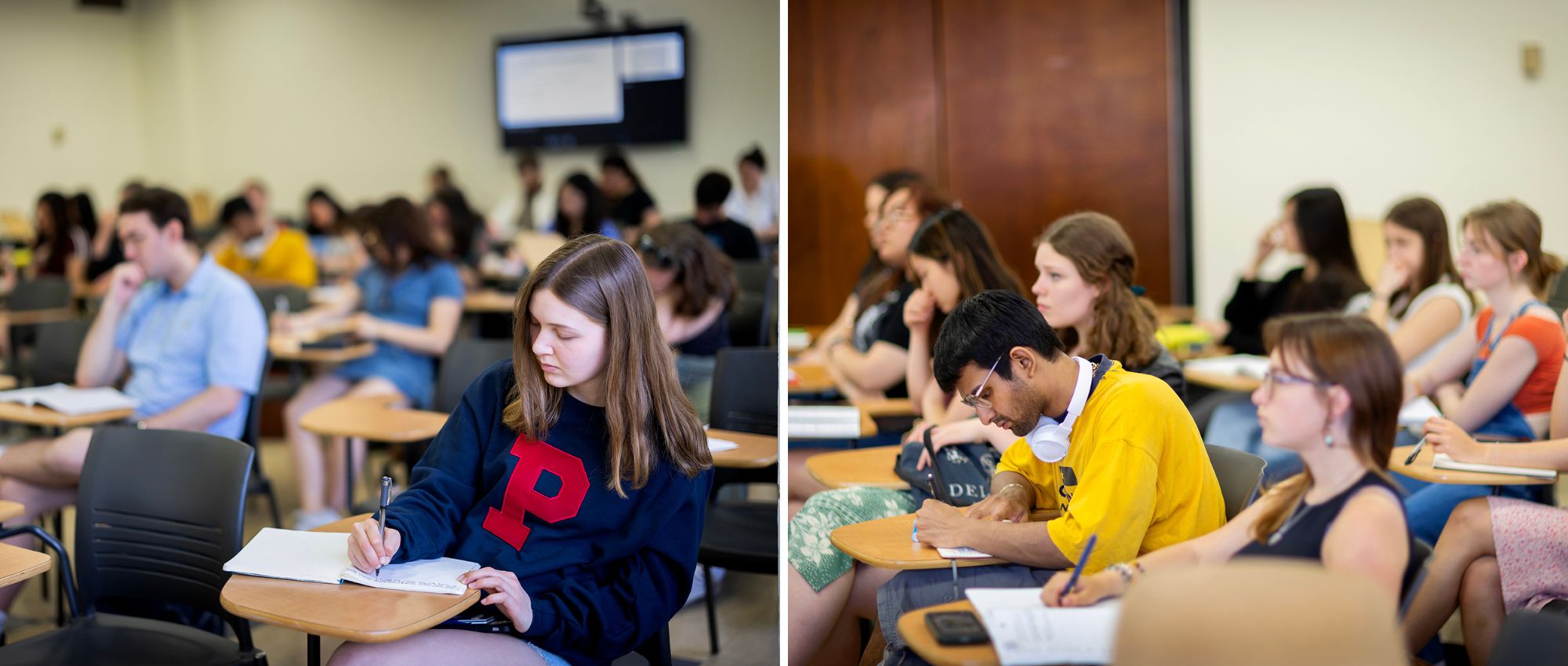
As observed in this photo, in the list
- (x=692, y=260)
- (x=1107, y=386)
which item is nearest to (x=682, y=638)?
(x=692, y=260)

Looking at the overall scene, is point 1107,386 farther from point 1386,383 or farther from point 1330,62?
point 1330,62

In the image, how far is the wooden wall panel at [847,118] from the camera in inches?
251

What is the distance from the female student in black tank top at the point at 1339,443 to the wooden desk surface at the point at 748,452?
1377 millimetres

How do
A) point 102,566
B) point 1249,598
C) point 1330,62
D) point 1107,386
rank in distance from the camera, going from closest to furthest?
point 1249,598 → point 1107,386 → point 102,566 → point 1330,62

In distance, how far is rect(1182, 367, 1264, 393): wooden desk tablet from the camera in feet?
12.3

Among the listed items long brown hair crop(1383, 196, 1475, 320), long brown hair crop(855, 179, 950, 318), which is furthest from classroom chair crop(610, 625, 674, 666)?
long brown hair crop(1383, 196, 1475, 320)

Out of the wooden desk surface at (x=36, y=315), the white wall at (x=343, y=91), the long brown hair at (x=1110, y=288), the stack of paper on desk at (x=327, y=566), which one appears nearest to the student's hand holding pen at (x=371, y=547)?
the stack of paper on desk at (x=327, y=566)

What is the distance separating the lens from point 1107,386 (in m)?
1.96

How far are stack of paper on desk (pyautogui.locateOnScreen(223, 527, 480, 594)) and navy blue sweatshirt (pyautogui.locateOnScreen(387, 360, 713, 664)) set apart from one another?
0.06m

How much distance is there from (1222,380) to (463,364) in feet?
8.00

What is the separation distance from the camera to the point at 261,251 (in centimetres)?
779

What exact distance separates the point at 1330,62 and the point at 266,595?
6.04m

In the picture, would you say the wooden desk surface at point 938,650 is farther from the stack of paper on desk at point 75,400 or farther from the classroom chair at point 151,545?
the stack of paper on desk at point 75,400

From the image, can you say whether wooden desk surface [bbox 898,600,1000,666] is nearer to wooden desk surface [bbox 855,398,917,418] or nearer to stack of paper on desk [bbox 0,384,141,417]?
wooden desk surface [bbox 855,398,917,418]
